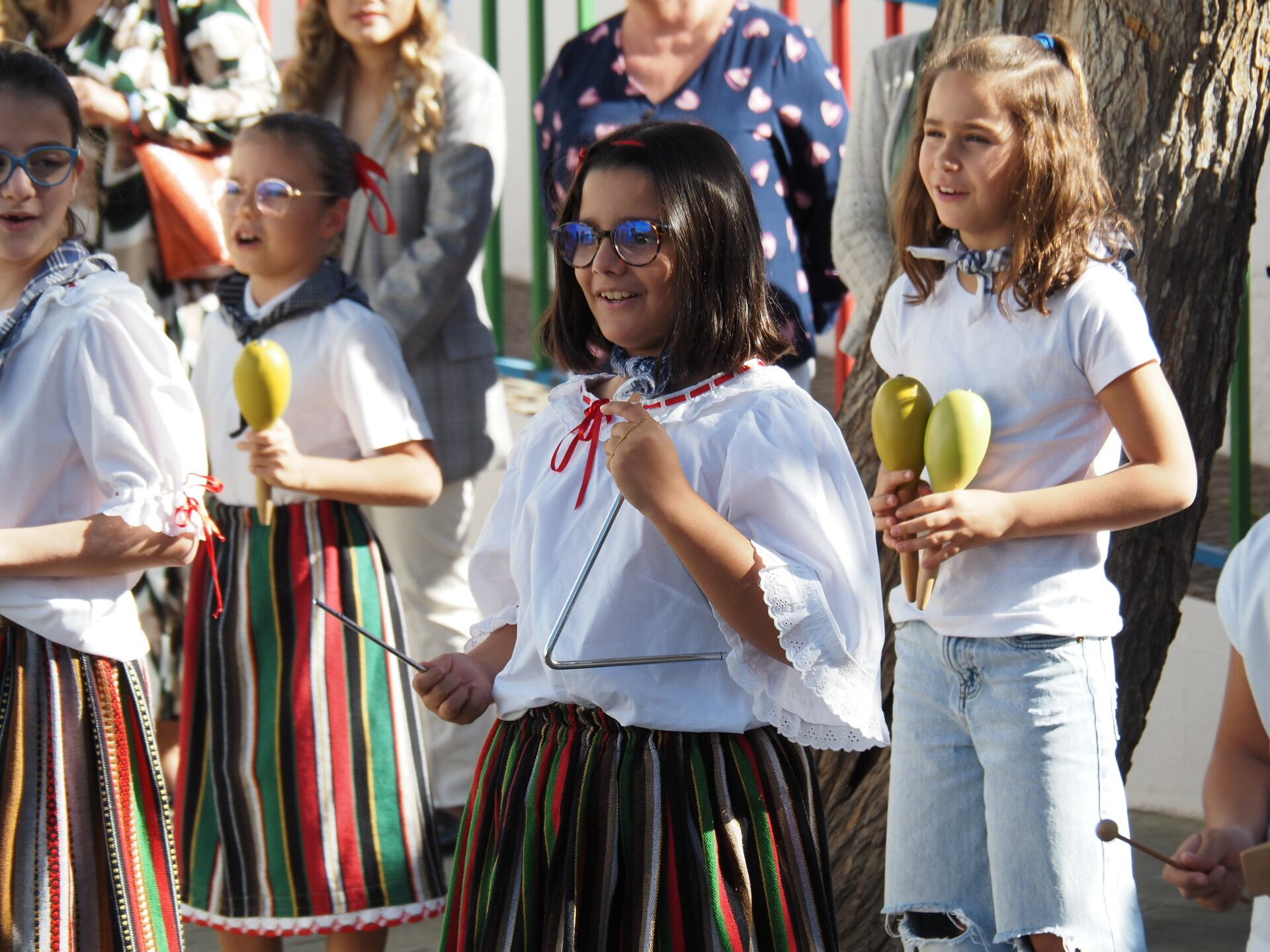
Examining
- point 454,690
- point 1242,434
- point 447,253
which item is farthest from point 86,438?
point 1242,434

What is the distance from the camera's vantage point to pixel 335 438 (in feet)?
10.8

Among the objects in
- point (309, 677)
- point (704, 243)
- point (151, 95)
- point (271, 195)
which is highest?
point (151, 95)

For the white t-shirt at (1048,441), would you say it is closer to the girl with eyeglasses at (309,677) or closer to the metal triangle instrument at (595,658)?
the metal triangle instrument at (595,658)

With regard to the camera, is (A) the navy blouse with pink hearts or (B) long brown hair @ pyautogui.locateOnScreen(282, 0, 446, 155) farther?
(B) long brown hair @ pyautogui.locateOnScreen(282, 0, 446, 155)

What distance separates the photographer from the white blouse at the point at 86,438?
2383 millimetres

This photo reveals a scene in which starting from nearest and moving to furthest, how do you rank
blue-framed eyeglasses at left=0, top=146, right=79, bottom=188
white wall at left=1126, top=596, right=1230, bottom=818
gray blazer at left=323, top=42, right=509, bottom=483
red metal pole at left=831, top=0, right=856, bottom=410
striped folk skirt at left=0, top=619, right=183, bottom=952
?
striped folk skirt at left=0, top=619, right=183, bottom=952 < blue-framed eyeglasses at left=0, top=146, right=79, bottom=188 < gray blazer at left=323, top=42, right=509, bottom=483 < white wall at left=1126, top=596, right=1230, bottom=818 < red metal pole at left=831, top=0, right=856, bottom=410

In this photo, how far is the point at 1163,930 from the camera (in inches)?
148

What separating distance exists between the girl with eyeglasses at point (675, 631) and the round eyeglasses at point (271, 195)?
49.3 inches

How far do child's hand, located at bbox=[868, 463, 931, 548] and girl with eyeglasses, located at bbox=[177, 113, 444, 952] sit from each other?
111 cm

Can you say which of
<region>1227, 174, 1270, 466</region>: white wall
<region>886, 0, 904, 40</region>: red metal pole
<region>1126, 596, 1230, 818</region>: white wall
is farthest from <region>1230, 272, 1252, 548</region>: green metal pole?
<region>886, 0, 904, 40</region>: red metal pole

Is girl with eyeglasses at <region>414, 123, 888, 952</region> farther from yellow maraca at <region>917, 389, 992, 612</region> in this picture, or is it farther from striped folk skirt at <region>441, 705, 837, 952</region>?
yellow maraca at <region>917, 389, 992, 612</region>

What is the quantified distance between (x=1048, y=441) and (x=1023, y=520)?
0.16 m

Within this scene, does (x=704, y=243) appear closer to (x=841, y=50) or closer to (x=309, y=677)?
(x=309, y=677)

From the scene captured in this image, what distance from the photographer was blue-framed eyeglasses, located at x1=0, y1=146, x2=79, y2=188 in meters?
2.47
